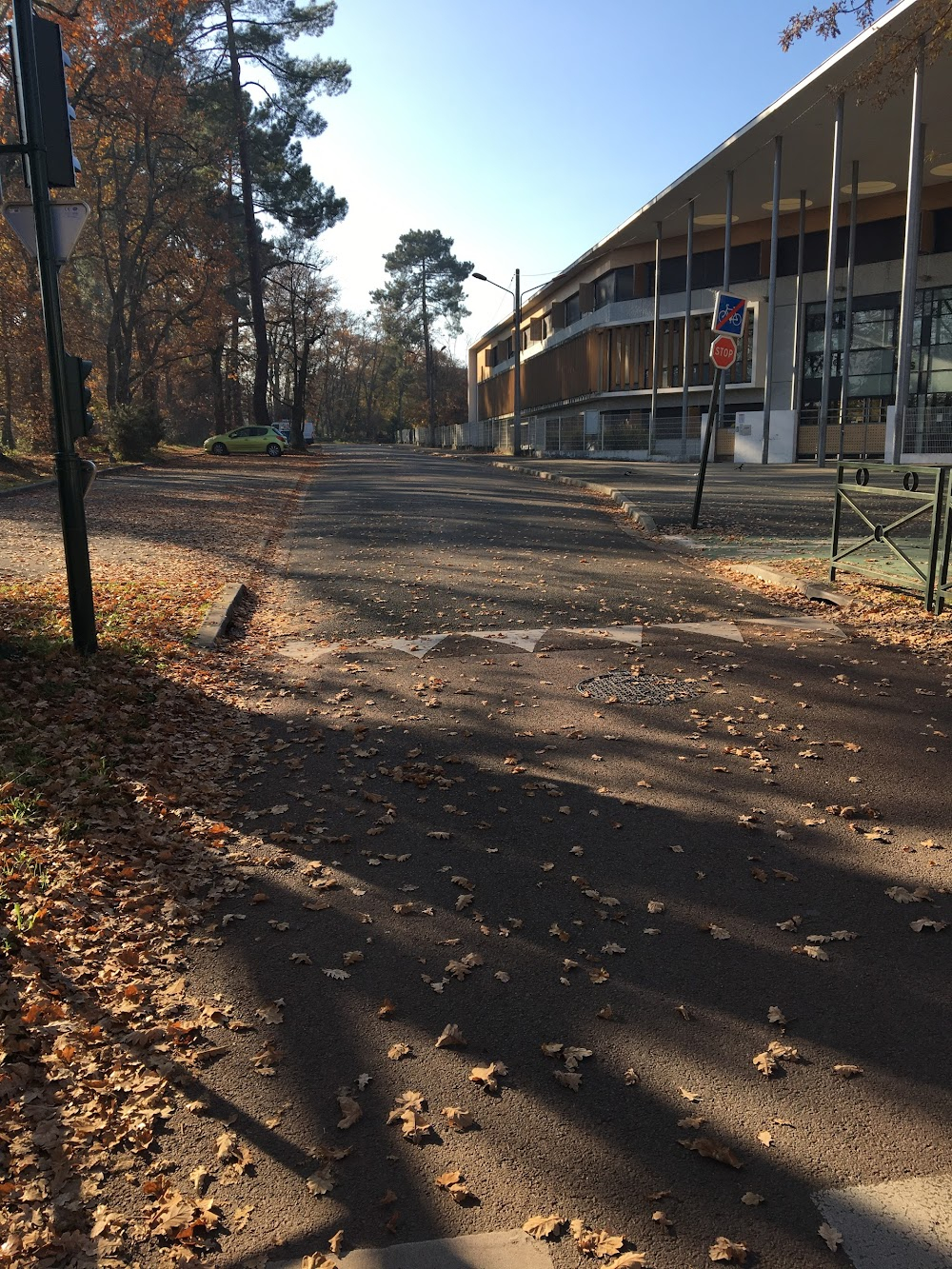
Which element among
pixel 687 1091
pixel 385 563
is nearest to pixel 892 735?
pixel 687 1091

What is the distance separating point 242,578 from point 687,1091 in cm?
991

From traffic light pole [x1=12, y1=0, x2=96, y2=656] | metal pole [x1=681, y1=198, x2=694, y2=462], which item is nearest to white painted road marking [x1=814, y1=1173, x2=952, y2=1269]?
traffic light pole [x1=12, y1=0, x2=96, y2=656]

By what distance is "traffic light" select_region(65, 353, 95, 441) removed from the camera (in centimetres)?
657

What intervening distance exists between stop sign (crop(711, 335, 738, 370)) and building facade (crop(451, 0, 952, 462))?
13018mm

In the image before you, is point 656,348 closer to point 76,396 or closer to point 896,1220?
point 76,396

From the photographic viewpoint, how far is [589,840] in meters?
4.68

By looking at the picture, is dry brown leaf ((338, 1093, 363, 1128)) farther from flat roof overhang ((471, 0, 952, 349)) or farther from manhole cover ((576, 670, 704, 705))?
flat roof overhang ((471, 0, 952, 349))

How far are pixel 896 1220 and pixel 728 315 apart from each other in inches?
510

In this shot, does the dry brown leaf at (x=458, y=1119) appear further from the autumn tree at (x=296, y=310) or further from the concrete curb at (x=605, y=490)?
the autumn tree at (x=296, y=310)


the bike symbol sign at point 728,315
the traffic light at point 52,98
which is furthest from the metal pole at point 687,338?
the traffic light at point 52,98

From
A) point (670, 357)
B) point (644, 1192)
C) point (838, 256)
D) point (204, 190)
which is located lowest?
point (644, 1192)

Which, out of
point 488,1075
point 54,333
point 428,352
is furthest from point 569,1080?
point 428,352

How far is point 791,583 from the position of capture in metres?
10.8

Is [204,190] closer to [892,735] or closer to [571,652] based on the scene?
[571,652]
